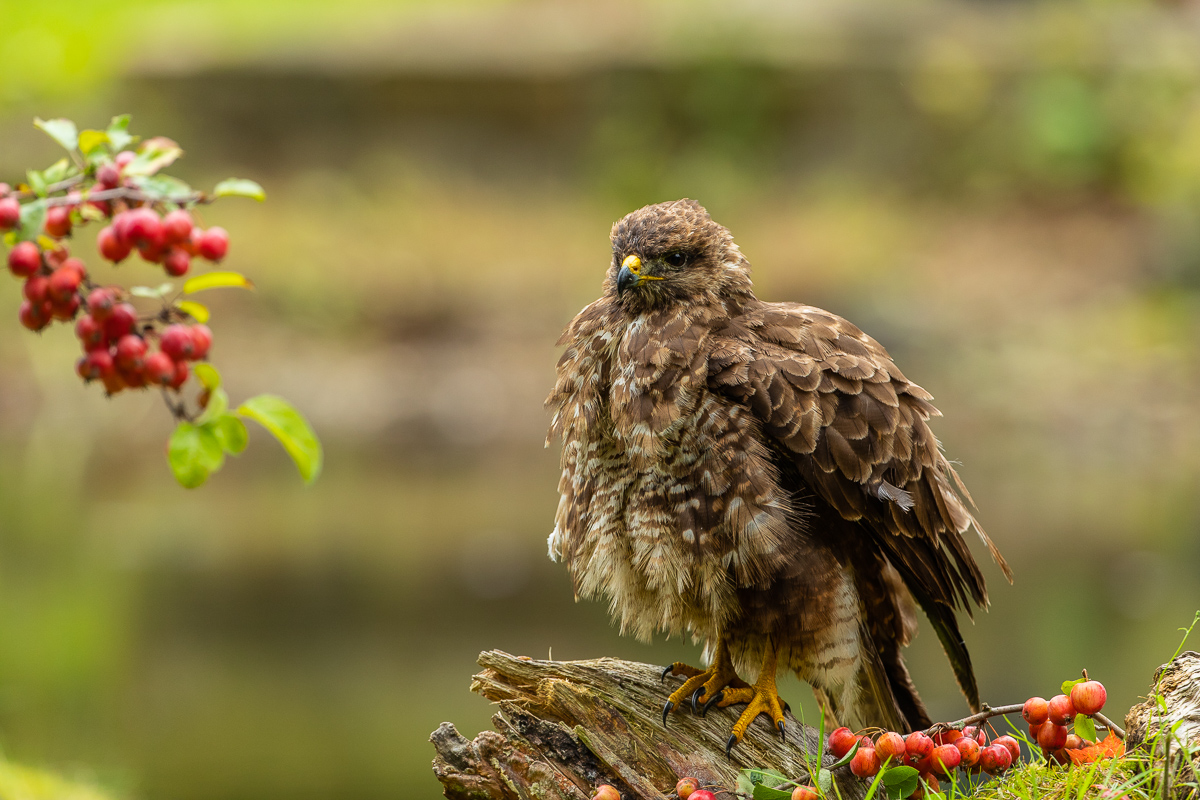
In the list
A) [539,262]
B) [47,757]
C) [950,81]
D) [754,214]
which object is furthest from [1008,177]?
[47,757]

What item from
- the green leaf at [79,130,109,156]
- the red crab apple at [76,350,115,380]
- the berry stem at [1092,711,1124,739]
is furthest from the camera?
the berry stem at [1092,711,1124,739]

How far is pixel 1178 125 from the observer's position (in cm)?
1577

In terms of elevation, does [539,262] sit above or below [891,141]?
below

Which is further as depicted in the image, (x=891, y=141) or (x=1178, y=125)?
(x=891, y=141)

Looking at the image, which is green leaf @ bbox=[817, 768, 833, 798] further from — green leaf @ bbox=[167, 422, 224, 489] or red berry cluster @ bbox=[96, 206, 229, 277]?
red berry cluster @ bbox=[96, 206, 229, 277]

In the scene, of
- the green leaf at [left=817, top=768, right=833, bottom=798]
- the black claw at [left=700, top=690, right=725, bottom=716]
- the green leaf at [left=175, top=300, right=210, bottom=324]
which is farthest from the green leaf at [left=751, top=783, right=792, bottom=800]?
the green leaf at [left=175, top=300, right=210, bottom=324]

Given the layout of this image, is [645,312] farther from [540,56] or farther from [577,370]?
[540,56]

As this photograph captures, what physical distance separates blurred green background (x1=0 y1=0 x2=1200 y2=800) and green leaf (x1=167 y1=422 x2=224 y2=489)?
11.9 ft

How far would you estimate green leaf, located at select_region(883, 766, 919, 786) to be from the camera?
269 cm

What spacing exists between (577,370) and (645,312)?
252 mm

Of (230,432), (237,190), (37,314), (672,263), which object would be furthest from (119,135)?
(672,263)

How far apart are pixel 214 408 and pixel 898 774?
166 cm

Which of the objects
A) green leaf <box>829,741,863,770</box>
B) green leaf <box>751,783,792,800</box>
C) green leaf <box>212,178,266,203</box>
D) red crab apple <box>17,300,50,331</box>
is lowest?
green leaf <box>751,783,792,800</box>

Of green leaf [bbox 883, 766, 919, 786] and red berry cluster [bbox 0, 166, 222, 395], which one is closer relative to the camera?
red berry cluster [bbox 0, 166, 222, 395]
